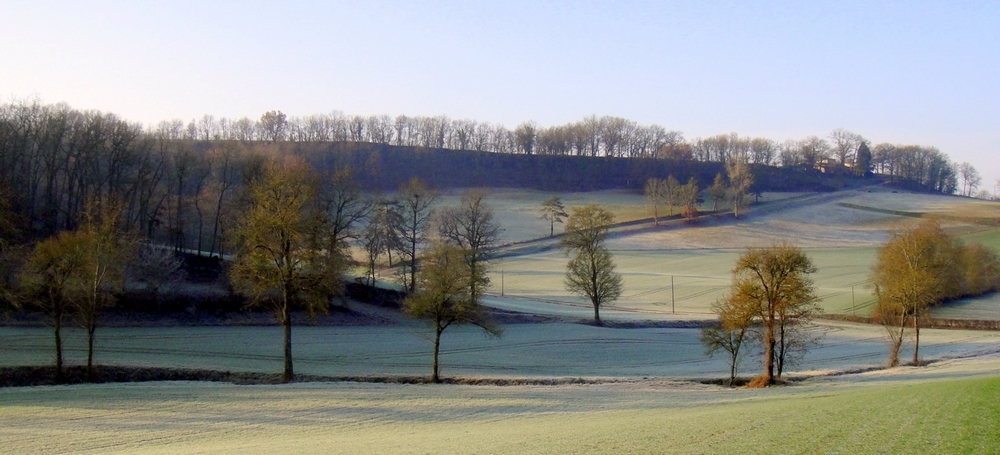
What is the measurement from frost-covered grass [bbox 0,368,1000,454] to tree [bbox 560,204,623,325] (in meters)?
24.2

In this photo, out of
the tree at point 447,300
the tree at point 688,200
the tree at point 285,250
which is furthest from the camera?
the tree at point 688,200

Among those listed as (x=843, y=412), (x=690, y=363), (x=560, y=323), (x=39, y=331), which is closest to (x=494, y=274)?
(x=560, y=323)

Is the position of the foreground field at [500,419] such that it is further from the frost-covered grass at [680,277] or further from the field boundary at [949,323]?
the frost-covered grass at [680,277]

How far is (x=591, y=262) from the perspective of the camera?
2074 inches

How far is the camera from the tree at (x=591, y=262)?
169 ft

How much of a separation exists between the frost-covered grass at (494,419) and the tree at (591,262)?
24.2m

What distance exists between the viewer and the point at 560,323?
47.8 meters

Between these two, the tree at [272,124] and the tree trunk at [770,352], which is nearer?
the tree trunk at [770,352]

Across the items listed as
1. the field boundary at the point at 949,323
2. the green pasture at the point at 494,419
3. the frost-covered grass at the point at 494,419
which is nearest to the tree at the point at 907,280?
the field boundary at the point at 949,323

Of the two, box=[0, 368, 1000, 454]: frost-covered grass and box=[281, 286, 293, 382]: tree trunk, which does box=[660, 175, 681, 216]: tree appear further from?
box=[281, 286, 293, 382]: tree trunk

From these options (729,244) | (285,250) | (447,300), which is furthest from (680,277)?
(285,250)

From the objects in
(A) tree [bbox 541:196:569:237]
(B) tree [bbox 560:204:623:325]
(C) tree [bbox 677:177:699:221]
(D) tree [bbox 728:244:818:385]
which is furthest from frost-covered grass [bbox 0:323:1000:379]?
(C) tree [bbox 677:177:699:221]

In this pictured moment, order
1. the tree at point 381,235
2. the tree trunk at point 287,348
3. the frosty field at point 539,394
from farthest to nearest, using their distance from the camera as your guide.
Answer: the tree at point 381,235, the tree trunk at point 287,348, the frosty field at point 539,394

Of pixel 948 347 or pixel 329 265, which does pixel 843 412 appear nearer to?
pixel 329 265
